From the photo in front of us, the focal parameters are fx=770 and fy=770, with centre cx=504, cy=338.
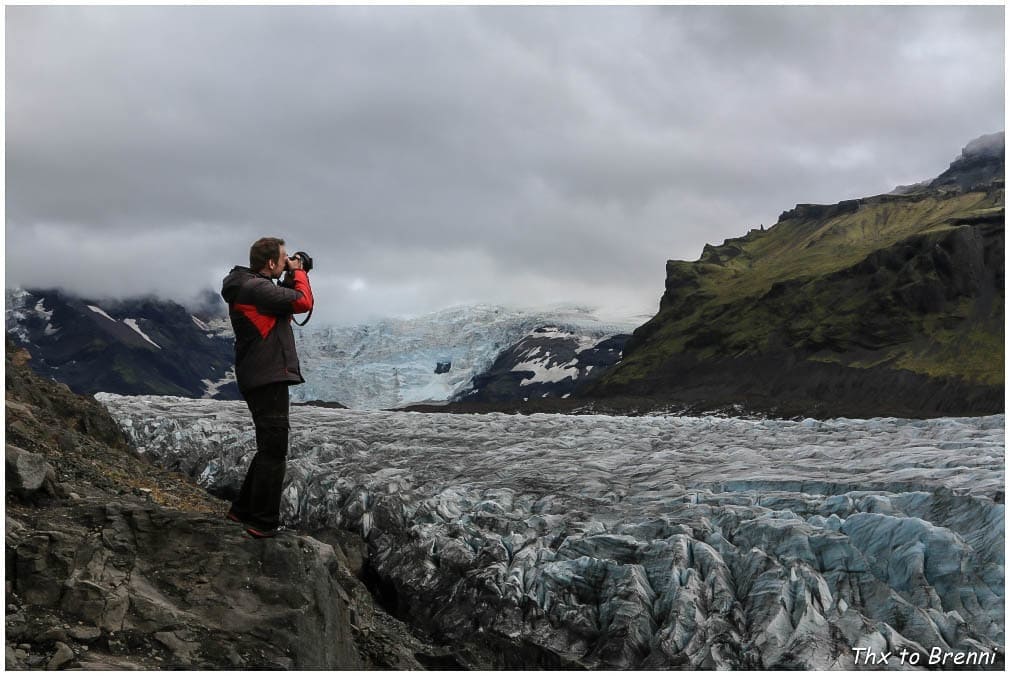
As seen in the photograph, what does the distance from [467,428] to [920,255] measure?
87.1m

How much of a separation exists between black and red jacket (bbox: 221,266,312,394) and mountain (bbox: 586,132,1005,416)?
195 ft

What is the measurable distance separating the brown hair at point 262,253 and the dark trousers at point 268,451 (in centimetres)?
123

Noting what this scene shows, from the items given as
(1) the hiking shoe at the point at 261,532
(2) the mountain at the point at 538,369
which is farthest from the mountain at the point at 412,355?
(1) the hiking shoe at the point at 261,532

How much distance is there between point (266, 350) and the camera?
7.48 m

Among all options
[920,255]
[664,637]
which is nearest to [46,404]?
[664,637]

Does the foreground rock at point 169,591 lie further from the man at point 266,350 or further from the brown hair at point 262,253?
the brown hair at point 262,253

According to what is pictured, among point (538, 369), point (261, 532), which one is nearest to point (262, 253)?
point (261, 532)

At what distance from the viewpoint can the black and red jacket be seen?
737 centimetres

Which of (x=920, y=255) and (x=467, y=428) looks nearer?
(x=467, y=428)

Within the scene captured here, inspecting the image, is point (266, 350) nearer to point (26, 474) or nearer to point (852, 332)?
point (26, 474)

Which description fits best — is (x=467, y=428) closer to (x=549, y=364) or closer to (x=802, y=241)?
(x=802, y=241)

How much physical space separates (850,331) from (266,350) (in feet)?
308

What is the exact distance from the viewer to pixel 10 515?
736cm

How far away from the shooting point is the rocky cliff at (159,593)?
625 cm
